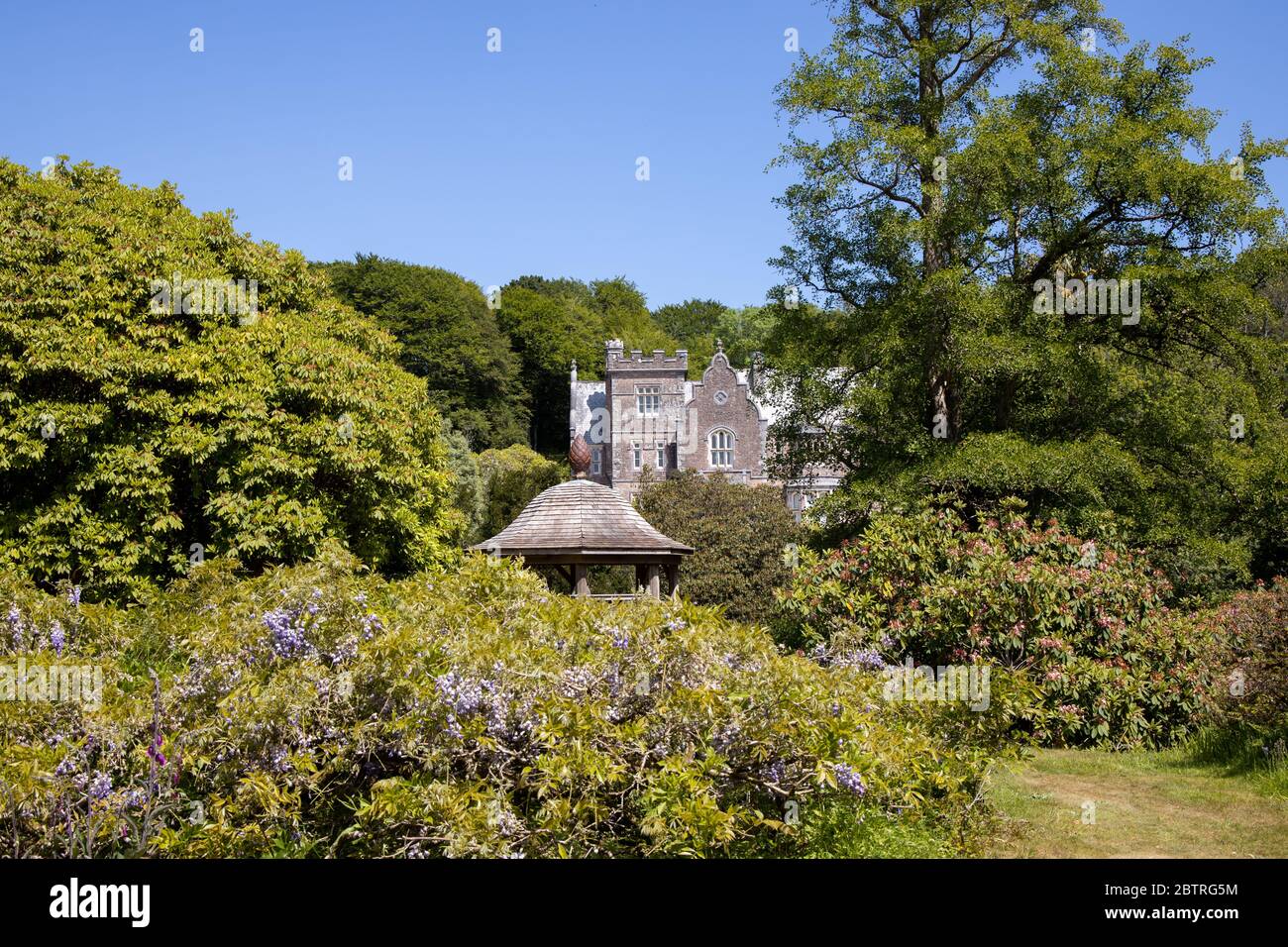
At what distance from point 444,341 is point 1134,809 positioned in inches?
2443

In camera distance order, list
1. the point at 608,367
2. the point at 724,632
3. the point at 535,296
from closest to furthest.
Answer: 1. the point at 724,632
2. the point at 608,367
3. the point at 535,296

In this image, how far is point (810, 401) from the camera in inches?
778

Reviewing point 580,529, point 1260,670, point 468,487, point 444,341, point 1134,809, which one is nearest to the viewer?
point 1134,809

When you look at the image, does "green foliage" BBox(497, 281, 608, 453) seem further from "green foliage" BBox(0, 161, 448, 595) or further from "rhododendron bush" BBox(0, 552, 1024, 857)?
"rhododendron bush" BBox(0, 552, 1024, 857)

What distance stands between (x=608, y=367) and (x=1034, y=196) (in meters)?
42.1

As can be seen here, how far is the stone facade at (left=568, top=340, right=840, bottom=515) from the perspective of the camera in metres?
56.4

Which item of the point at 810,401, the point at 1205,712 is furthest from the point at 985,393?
the point at 1205,712

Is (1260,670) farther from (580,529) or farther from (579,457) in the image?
(579,457)

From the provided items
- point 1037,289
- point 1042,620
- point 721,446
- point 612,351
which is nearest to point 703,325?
point 612,351

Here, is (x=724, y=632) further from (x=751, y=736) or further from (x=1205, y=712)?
(x=1205, y=712)

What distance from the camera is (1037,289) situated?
1886 cm

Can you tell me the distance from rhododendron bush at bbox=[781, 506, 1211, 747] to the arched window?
42.7 m
